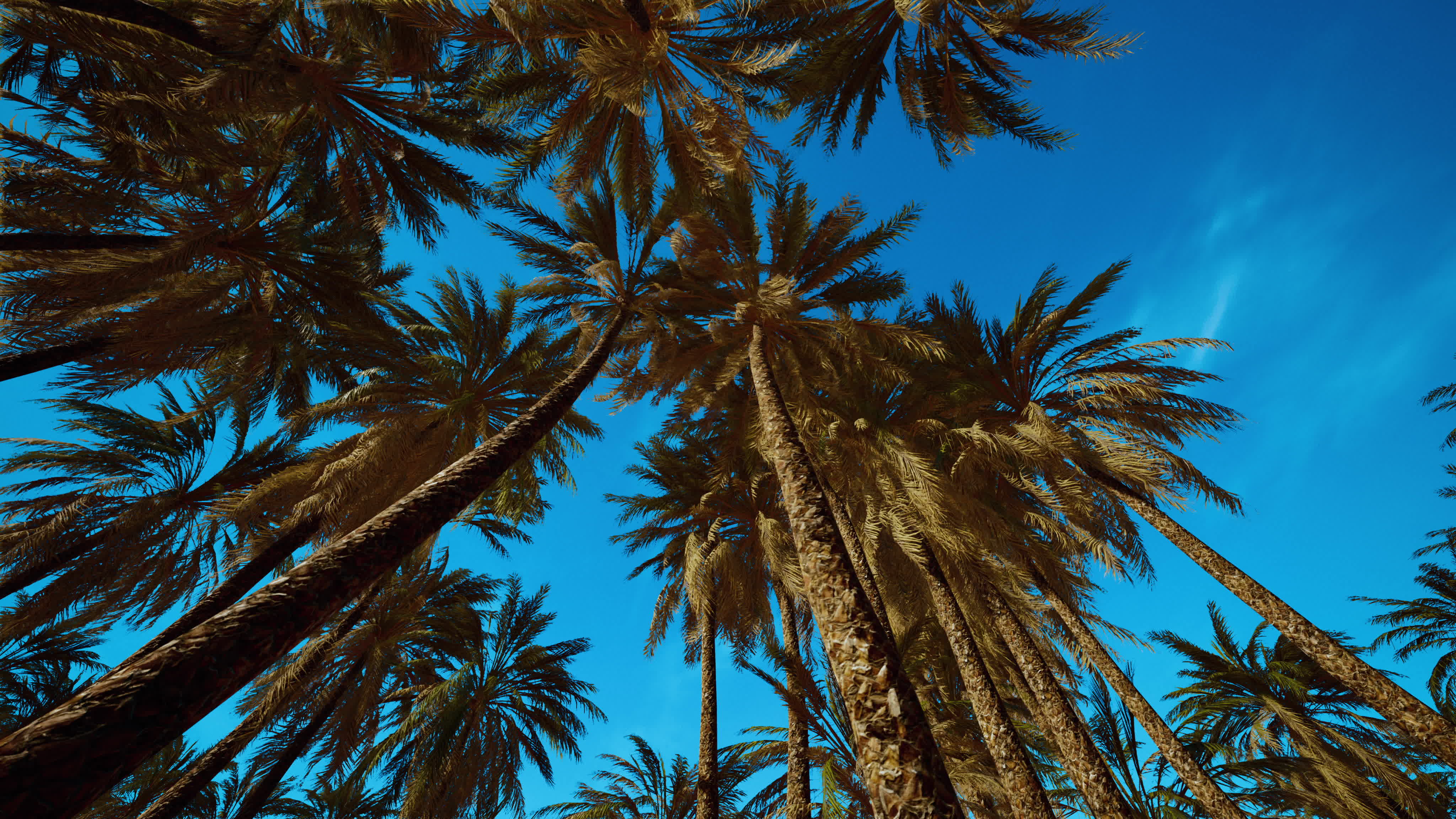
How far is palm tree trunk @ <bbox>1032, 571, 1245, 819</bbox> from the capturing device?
9.43m

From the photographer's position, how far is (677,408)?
42.2 ft

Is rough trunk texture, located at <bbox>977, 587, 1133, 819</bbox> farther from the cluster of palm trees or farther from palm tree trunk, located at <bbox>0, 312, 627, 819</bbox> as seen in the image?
palm tree trunk, located at <bbox>0, 312, 627, 819</bbox>

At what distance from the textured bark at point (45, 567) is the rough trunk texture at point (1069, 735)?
16547 millimetres

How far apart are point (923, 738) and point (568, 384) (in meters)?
6.81

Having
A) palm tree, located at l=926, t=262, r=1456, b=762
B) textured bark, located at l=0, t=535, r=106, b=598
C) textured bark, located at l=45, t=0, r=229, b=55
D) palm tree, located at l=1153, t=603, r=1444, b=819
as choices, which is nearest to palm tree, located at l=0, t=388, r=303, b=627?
textured bark, located at l=0, t=535, r=106, b=598

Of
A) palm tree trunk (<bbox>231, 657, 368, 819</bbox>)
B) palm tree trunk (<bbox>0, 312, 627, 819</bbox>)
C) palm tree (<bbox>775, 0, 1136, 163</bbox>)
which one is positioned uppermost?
palm tree (<bbox>775, 0, 1136, 163</bbox>)

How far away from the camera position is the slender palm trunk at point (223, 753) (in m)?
8.79

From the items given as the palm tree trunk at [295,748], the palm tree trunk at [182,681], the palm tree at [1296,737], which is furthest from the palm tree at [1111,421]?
the palm tree trunk at [295,748]

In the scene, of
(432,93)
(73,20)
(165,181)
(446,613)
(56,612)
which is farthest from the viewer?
(446,613)

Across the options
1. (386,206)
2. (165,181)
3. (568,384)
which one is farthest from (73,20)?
(568,384)

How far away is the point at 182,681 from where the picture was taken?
3232 mm

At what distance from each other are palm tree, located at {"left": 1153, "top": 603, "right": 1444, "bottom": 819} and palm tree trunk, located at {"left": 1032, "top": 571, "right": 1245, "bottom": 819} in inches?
86.8

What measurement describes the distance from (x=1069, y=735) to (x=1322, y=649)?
3.39 m

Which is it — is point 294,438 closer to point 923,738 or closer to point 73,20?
point 73,20
